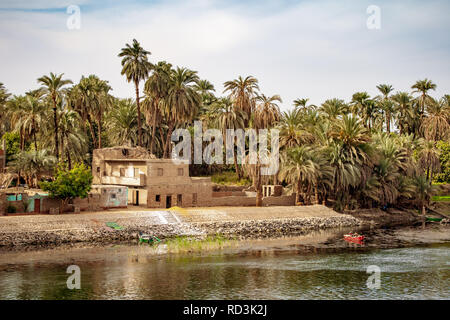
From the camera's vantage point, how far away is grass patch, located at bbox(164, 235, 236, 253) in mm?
50281

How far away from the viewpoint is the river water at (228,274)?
3597cm

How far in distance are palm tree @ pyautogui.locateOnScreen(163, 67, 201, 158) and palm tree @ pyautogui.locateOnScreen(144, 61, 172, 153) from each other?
41.4 inches

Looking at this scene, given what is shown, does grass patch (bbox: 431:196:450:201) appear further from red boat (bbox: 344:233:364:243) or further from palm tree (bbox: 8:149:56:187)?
palm tree (bbox: 8:149:56:187)

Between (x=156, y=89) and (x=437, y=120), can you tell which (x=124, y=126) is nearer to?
(x=156, y=89)

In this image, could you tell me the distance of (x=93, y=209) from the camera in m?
59.2

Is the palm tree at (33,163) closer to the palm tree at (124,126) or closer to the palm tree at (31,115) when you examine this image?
the palm tree at (31,115)

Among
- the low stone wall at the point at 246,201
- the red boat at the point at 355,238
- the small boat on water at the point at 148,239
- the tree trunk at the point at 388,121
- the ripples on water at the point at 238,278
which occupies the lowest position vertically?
the ripples on water at the point at 238,278

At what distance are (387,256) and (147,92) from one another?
48.8m

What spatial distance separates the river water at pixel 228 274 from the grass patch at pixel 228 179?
125 feet

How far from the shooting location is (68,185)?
183 ft

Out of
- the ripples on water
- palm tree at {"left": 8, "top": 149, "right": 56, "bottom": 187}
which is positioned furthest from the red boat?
palm tree at {"left": 8, "top": 149, "right": 56, "bottom": 187}

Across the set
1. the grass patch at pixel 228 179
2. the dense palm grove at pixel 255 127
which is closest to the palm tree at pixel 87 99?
the dense palm grove at pixel 255 127

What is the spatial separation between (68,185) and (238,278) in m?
24.0
